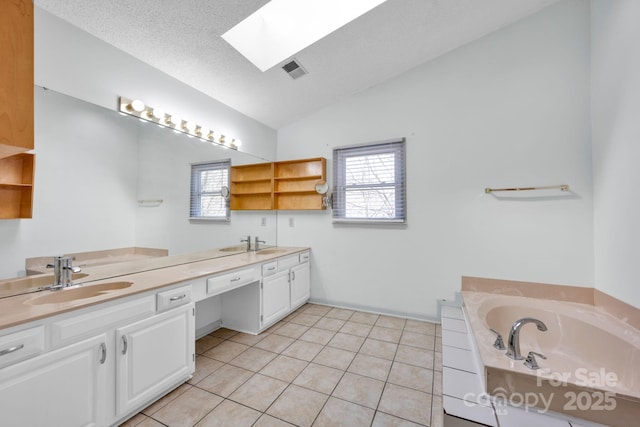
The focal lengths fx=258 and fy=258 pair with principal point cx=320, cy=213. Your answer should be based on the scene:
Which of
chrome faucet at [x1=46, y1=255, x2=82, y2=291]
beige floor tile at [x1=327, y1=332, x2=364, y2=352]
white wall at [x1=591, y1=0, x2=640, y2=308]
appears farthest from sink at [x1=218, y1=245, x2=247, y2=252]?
white wall at [x1=591, y1=0, x2=640, y2=308]

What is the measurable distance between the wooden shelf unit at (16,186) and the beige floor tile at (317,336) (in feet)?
7.18

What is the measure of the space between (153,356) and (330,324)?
1712 mm

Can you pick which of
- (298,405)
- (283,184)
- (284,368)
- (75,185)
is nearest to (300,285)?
(284,368)

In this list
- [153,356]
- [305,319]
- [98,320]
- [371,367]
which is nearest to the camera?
[98,320]

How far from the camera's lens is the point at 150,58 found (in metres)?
2.01

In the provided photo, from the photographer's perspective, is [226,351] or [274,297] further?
[274,297]

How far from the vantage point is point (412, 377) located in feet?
6.17

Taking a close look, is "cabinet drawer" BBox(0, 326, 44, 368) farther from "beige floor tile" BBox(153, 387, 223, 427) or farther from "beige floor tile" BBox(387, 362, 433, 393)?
"beige floor tile" BBox(387, 362, 433, 393)

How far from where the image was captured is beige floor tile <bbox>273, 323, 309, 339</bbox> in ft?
8.46

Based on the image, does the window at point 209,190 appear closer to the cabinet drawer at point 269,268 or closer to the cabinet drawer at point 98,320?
the cabinet drawer at point 269,268

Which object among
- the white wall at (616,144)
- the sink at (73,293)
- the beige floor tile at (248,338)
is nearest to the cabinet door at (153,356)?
the sink at (73,293)

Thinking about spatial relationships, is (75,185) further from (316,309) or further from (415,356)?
(415,356)

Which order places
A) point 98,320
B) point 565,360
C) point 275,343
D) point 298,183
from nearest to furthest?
point 98,320 < point 565,360 < point 275,343 < point 298,183

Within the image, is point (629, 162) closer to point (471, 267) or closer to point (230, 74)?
point (471, 267)
